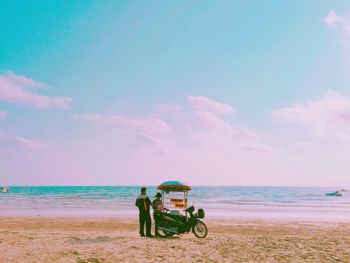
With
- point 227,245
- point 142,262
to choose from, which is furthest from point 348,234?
point 142,262

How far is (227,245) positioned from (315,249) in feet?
9.91

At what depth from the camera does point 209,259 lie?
11148mm

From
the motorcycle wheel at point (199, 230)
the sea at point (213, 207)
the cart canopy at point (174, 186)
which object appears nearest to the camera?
the motorcycle wheel at point (199, 230)

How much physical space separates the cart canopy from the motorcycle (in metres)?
2.29

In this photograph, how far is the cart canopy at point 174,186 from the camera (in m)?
18.2

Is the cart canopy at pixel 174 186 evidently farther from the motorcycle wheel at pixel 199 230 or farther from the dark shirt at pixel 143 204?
the motorcycle wheel at pixel 199 230

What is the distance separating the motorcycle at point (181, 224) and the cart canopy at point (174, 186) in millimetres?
2291

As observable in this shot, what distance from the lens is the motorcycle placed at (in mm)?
15781

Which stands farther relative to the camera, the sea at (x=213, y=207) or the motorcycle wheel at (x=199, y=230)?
the sea at (x=213, y=207)

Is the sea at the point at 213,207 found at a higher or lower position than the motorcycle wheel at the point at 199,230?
lower

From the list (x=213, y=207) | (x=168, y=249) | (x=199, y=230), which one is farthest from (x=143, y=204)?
(x=213, y=207)

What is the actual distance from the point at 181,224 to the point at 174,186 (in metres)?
2.84

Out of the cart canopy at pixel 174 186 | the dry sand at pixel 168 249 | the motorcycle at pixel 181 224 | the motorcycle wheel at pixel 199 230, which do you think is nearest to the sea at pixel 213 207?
the cart canopy at pixel 174 186

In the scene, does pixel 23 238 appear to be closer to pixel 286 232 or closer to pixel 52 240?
pixel 52 240
